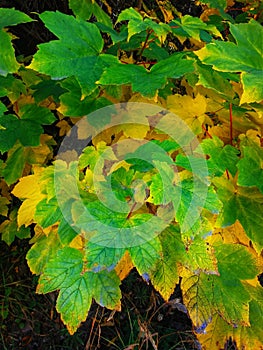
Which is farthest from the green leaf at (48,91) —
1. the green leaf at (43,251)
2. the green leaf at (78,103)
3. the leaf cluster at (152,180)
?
the green leaf at (43,251)

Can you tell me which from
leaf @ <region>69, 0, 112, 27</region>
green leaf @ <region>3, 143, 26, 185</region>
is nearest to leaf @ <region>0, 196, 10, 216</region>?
green leaf @ <region>3, 143, 26, 185</region>

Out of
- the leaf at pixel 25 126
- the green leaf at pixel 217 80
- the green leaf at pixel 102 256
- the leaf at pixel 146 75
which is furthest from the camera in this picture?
the leaf at pixel 25 126

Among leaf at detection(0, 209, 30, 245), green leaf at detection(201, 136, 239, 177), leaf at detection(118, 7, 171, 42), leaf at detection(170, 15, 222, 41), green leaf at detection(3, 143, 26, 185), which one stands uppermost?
leaf at detection(118, 7, 171, 42)

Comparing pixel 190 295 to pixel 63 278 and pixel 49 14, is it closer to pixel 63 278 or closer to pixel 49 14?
pixel 63 278

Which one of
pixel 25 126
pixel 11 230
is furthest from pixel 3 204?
pixel 25 126

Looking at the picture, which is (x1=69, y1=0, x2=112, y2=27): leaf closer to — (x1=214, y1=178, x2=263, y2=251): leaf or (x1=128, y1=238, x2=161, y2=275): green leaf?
(x1=214, y1=178, x2=263, y2=251): leaf

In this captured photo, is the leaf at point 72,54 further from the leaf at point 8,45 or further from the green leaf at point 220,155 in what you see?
the green leaf at point 220,155
